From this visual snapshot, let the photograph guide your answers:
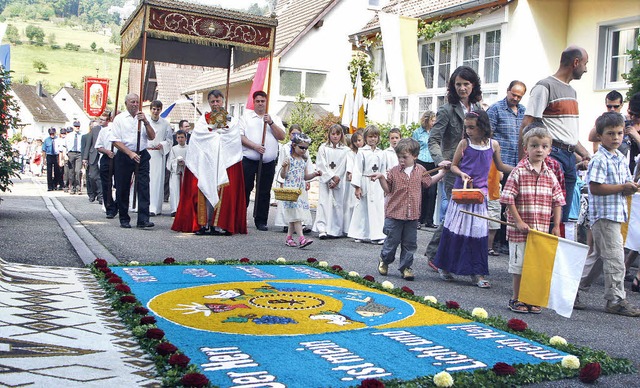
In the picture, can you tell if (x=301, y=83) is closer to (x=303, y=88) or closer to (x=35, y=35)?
(x=303, y=88)

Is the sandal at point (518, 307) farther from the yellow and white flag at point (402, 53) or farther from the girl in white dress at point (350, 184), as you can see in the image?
the yellow and white flag at point (402, 53)

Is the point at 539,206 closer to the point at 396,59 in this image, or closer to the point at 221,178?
the point at 221,178

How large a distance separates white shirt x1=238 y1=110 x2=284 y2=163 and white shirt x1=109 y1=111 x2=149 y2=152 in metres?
1.66

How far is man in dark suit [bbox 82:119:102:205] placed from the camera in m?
18.8

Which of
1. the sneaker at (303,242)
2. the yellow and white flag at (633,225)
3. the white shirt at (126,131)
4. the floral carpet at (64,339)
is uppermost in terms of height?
the white shirt at (126,131)

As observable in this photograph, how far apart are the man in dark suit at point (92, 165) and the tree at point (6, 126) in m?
5.70

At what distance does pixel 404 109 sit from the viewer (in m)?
23.8

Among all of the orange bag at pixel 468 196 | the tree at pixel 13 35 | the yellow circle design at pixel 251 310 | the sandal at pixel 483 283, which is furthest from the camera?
the tree at pixel 13 35

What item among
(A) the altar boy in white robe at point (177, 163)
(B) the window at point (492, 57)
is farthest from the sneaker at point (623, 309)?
(B) the window at point (492, 57)

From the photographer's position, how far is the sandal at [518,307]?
6488 millimetres

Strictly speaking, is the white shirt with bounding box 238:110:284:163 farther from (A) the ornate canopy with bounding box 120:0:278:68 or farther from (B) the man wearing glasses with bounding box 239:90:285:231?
(A) the ornate canopy with bounding box 120:0:278:68

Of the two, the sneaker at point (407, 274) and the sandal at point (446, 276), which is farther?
the sandal at point (446, 276)

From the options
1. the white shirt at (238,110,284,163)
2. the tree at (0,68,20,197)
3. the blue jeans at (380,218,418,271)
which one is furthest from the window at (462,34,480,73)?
the blue jeans at (380,218,418,271)

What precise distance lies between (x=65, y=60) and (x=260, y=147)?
5581 inches
